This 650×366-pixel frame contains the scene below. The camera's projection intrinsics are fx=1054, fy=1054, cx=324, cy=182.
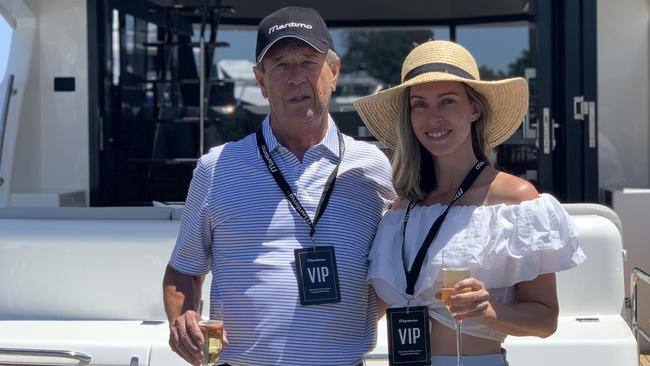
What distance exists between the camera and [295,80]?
98.2 inches

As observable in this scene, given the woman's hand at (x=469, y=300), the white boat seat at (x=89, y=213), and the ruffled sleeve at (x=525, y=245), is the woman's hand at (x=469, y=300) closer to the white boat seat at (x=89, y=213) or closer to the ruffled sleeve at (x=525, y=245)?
the ruffled sleeve at (x=525, y=245)

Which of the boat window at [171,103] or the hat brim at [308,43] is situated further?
the boat window at [171,103]

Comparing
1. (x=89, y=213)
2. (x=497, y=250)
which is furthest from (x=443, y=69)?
(x=89, y=213)

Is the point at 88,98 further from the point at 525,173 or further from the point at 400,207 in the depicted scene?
the point at 400,207

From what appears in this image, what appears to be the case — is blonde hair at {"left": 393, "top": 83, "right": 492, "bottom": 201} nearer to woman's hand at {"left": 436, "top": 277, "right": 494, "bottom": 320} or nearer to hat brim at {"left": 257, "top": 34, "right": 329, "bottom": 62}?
hat brim at {"left": 257, "top": 34, "right": 329, "bottom": 62}

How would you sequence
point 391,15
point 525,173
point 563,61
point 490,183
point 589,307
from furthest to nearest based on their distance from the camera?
1. point 391,15
2. point 525,173
3. point 563,61
4. point 589,307
5. point 490,183

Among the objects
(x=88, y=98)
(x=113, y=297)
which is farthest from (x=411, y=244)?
(x=88, y=98)

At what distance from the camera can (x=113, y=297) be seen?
3.95 meters

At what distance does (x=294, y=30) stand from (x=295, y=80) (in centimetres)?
12

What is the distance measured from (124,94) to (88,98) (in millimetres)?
749

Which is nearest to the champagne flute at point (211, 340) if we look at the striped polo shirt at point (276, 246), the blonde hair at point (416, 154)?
the striped polo shirt at point (276, 246)

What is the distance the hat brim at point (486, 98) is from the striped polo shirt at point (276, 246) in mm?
189

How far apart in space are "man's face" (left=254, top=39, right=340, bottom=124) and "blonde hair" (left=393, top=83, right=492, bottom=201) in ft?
0.70

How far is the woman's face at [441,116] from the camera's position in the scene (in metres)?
2.46
